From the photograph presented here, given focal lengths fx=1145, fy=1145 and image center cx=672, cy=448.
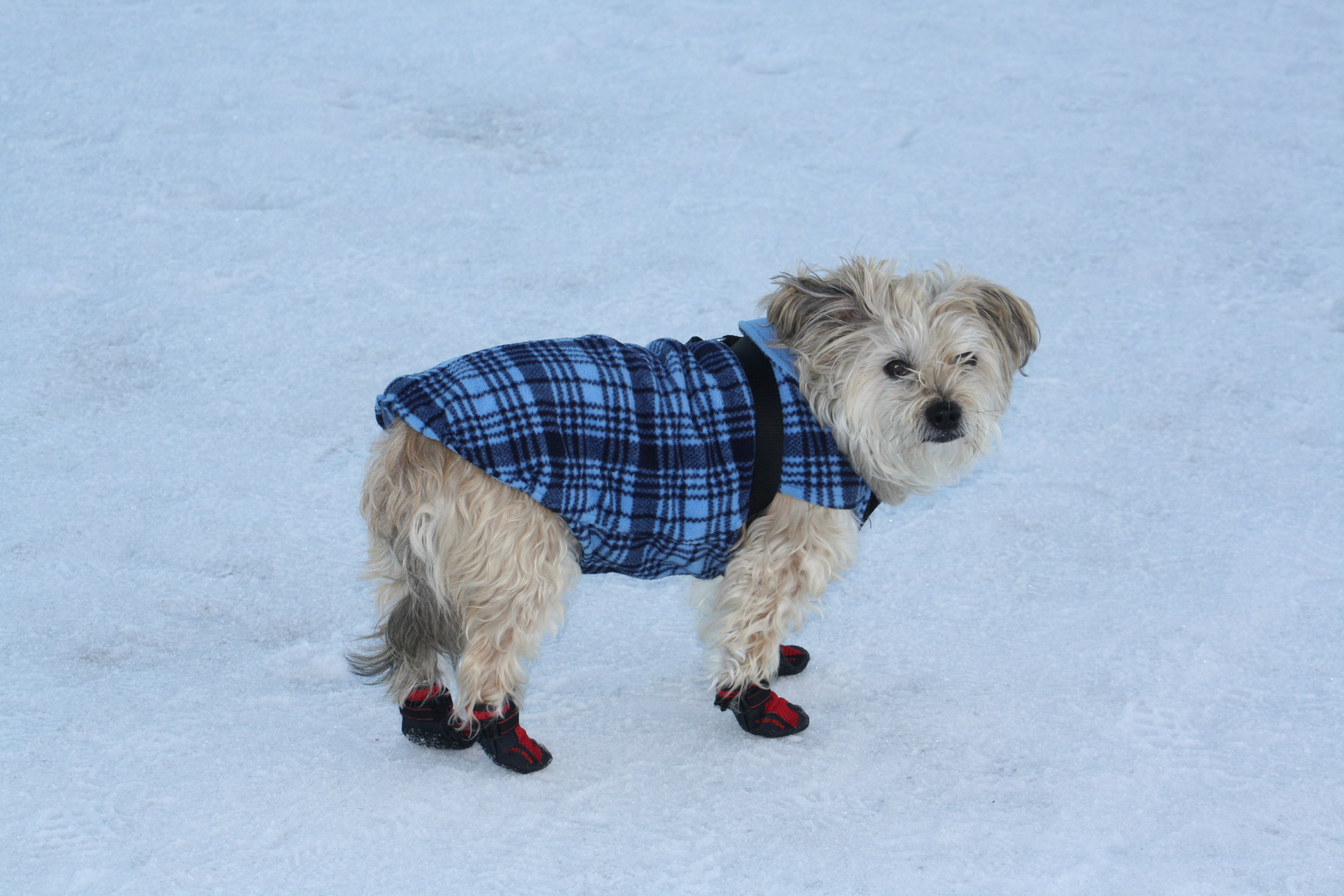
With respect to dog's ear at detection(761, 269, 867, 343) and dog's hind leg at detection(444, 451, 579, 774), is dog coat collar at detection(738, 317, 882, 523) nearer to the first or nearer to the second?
dog's ear at detection(761, 269, 867, 343)

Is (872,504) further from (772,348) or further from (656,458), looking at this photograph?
(656,458)

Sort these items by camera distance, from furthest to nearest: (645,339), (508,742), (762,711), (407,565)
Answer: (645,339) < (762,711) < (508,742) < (407,565)

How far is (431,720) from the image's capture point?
3.42 metres

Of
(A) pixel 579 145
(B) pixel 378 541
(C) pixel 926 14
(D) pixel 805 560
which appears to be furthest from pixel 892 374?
(C) pixel 926 14

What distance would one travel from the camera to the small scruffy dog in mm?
2986

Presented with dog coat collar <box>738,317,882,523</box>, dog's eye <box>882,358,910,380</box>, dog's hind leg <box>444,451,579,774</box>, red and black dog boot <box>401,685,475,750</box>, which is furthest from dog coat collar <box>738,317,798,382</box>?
red and black dog boot <box>401,685,475,750</box>

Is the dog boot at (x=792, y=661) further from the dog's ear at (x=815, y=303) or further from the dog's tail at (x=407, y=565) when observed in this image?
the dog's ear at (x=815, y=303)

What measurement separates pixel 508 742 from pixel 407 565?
2.03ft

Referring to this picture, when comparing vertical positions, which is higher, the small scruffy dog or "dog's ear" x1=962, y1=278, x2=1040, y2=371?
"dog's ear" x1=962, y1=278, x2=1040, y2=371

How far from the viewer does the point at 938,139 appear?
23.8ft

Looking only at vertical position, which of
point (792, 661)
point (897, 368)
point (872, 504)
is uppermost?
point (897, 368)

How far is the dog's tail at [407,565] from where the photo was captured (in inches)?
118

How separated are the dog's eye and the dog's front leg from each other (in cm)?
45

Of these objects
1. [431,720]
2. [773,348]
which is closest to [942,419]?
[773,348]
